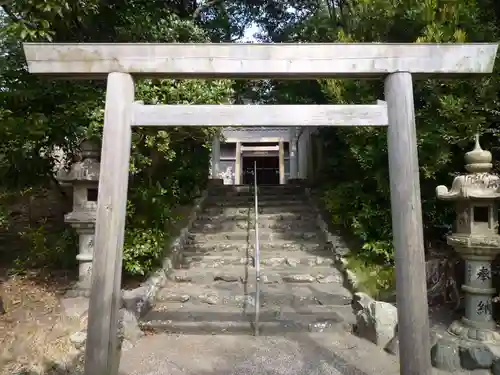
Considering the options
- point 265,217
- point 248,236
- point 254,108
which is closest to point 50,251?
point 248,236

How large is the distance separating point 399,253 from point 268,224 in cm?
560

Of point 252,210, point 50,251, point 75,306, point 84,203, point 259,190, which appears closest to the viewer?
point 75,306

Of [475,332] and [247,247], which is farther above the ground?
[247,247]

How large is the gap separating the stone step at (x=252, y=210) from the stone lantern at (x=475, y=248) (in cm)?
Result: 495

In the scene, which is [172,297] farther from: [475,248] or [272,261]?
[475,248]

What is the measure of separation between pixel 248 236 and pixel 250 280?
1696 mm

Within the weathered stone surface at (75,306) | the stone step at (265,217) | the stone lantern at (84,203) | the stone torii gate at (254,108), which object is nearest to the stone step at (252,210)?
the stone step at (265,217)

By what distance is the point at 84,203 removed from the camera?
17.9 ft

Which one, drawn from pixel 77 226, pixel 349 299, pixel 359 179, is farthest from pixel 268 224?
pixel 77 226

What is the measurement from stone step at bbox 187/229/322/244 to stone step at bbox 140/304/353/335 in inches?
99.9

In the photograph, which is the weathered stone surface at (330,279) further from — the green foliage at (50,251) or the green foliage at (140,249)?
the green foliage at (50,251)

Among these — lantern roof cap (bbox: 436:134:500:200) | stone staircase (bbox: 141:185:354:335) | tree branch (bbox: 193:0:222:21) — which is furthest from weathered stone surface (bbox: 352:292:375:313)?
tree branch (bbox: 193:0:222:21)

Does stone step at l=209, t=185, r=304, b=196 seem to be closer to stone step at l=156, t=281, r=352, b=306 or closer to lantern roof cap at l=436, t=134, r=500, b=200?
stone step at l=156, t=281, r=352, b=306

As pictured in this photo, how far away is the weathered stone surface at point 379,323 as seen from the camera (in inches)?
176
